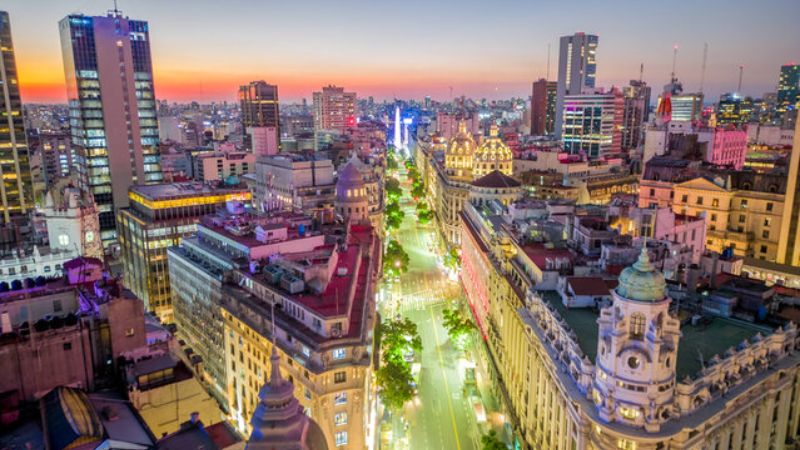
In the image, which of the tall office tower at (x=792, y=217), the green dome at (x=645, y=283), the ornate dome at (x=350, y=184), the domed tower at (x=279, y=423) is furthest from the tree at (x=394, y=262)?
the domed tower at (x=279, y=423)

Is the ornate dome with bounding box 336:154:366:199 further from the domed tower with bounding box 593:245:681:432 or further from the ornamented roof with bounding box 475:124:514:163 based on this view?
the domed tower with bounding box 593:245:681:432

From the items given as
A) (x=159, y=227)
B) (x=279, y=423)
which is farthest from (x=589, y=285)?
(x=159, y=227)

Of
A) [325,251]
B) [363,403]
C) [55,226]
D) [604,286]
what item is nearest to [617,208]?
[604,286]

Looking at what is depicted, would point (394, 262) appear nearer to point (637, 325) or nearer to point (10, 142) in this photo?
point (637, 325)

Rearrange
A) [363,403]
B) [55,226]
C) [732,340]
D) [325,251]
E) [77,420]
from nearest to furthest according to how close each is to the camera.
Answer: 1. [77,420]
2. [732,340]
3. [363,403]
4. [325,251]
5. [55,226]

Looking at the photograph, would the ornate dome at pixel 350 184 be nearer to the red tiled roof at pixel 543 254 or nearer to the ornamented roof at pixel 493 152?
the red tiled roof at pixel 543 254

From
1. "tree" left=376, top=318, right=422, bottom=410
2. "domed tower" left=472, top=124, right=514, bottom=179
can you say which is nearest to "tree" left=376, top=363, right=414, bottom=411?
"tree" left=376, top=318, right=422, bottom=410

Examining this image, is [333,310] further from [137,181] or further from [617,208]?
[137,181]
